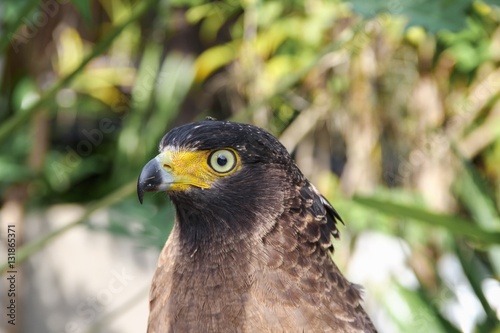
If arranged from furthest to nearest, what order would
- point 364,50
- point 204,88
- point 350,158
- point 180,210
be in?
1. point 204,88
2. point 350,158
3. point 364,50
4. point 180,210

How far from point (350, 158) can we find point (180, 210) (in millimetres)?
2333

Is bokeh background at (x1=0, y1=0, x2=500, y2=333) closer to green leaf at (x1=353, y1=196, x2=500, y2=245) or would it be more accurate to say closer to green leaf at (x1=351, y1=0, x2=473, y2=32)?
green leaf at (x1=351, y1=0, x2=473, y2=32)

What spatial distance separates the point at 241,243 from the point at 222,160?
180 mm

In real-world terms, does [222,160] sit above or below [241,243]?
above

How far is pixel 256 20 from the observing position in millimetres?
3598

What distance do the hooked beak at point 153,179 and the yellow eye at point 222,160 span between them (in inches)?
3.7

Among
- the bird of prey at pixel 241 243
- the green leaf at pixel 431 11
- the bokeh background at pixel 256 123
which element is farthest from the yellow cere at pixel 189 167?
the bokeh background at pixel 256 123

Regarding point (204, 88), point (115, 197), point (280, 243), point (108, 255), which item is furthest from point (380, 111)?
point (280, 243)

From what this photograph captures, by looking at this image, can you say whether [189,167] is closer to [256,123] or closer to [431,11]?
[431,11]

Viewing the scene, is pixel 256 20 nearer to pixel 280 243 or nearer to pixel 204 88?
pixel 204 88

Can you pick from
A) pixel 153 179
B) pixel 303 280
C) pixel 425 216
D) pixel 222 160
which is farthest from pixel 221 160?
pixel 425 216

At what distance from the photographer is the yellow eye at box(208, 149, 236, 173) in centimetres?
143

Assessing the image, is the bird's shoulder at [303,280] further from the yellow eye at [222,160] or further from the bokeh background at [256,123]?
the bokeh background at [256,123]

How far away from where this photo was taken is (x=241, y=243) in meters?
1.44
